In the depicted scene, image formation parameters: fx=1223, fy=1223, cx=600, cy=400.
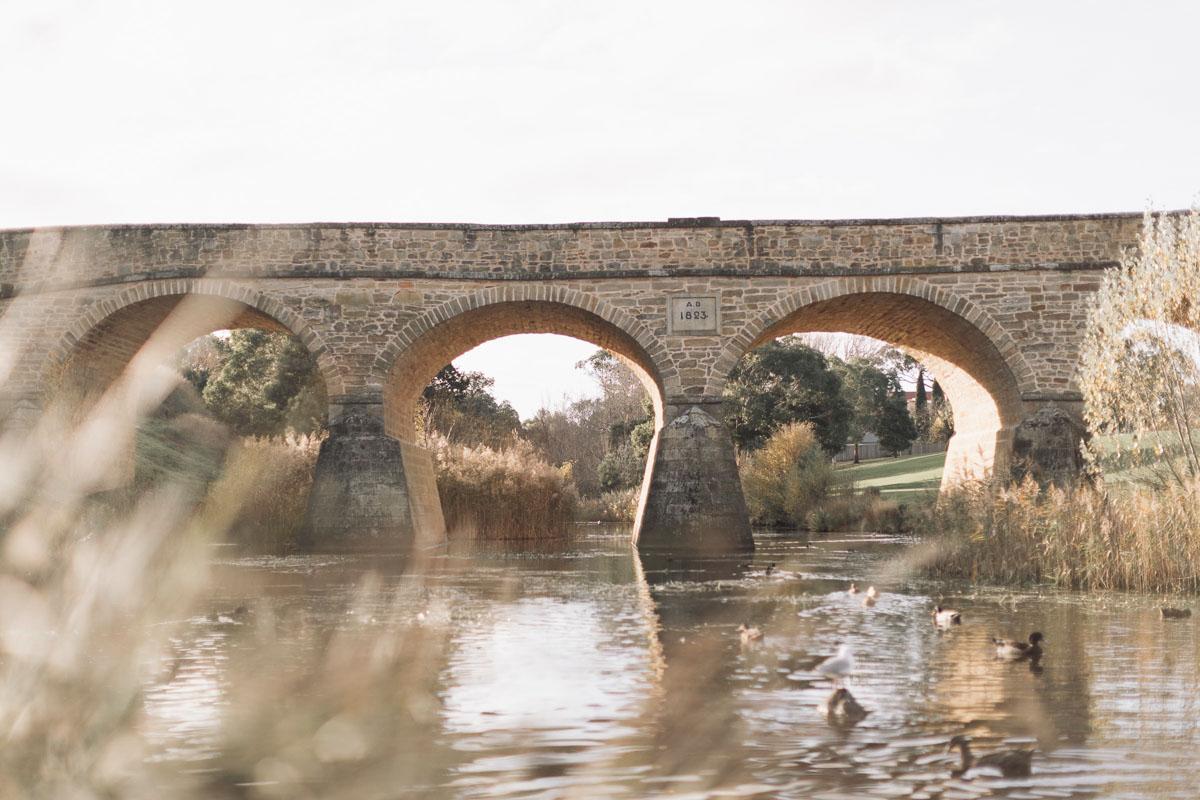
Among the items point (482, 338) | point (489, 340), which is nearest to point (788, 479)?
point (489, 340)

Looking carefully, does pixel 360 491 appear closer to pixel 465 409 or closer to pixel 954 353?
pixel 954 353

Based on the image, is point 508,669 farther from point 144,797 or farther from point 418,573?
point 418,573

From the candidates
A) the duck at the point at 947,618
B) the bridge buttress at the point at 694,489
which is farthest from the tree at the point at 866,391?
the duck at the point at 947,618

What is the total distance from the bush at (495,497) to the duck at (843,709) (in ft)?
54.6

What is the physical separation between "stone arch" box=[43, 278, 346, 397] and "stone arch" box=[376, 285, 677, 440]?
1.11 m

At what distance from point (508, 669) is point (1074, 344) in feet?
45.7

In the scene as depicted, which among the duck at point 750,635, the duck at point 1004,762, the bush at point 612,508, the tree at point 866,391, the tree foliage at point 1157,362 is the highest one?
the tree at point 866,391

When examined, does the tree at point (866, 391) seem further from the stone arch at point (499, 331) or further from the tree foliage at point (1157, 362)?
the tree foliage at point (1157, 362)

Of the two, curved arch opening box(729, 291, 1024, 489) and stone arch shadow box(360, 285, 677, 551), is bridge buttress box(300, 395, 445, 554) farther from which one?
curved arch opening box(729, 291, 1024, 489)

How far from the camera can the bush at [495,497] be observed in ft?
73.4

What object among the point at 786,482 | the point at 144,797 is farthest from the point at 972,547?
the point at 786,482

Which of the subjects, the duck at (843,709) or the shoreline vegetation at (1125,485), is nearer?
the duck at (843,709)

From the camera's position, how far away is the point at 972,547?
1359 centimetres

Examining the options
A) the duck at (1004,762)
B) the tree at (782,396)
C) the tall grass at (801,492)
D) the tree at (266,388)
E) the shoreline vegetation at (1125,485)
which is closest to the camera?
the duck at (1004,762)
